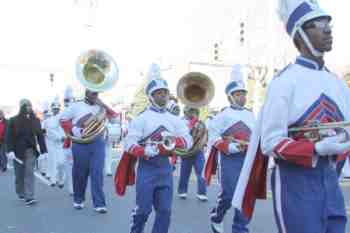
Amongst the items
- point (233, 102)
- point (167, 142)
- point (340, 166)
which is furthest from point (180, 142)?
point (340, 166)

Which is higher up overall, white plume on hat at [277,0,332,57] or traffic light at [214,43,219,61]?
traffic light at [214,43,219,61]

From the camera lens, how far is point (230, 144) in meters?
6.74

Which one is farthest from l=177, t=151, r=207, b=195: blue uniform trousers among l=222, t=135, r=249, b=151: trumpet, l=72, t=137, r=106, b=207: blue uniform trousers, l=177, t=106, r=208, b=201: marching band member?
l=222, t=135, r=249, b=151: trumpet

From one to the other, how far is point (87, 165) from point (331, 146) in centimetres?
666

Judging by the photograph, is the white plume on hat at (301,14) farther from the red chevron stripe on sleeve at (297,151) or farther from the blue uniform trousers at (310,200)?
the blue uniform trousers at (310,200)

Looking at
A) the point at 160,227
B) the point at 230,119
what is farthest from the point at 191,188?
the point at 160,227

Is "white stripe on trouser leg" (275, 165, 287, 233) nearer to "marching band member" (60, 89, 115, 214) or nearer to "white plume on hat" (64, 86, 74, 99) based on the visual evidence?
"marching band member" (60, 89, 115, 214)

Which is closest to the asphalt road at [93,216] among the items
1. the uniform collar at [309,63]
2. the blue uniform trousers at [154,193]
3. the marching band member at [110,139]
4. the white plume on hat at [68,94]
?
the blue uniform trousers at [154,193]

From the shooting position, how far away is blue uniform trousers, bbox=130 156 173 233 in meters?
5.85

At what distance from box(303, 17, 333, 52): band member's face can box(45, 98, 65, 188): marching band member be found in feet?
32.0

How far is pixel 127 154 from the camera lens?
247 inches

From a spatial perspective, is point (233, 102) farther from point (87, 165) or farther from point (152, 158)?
point (87, 165)

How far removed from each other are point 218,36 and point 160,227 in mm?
62124

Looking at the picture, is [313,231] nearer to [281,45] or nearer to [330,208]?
[330,208]
